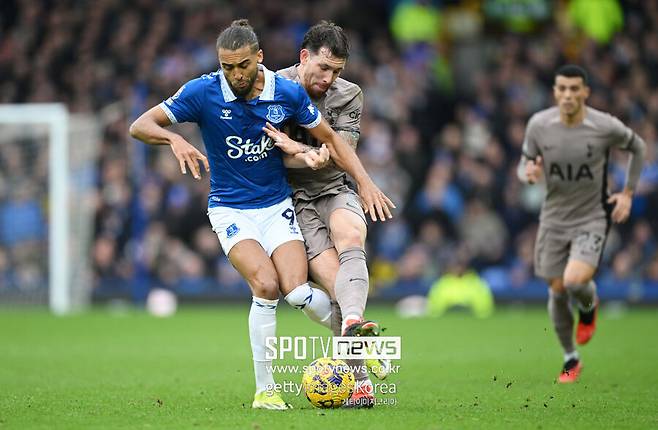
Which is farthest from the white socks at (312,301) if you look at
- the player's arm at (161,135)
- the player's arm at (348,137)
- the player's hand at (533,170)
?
the player's hand at (533,170)

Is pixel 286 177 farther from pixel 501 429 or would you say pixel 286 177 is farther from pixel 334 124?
pixel 501 429

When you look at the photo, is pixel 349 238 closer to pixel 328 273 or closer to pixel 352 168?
pixel 328 273

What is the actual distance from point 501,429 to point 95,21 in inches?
709

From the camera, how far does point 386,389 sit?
9.39 m

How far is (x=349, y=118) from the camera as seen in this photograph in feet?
28.8

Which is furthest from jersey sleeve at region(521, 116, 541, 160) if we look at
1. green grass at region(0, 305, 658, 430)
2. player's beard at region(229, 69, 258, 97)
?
player's beard at region(229, 69, 258, 97)

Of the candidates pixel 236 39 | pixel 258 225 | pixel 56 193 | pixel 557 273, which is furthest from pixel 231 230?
pixel 56 193

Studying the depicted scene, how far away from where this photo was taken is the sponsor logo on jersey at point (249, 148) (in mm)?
8250

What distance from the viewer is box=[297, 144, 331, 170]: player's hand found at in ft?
26.5

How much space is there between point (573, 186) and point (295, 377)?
3040 millimetres

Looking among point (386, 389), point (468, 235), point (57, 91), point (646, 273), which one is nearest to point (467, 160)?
point (468, 235)

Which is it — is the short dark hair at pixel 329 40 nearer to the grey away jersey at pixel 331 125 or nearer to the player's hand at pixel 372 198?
the grey away jersey at pixel 331 125

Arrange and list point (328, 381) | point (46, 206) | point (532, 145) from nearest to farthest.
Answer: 1. point (328, 381)
2. point (532, 145)
3. point (46, 206)

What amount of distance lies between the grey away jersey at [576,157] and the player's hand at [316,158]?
3315mm
